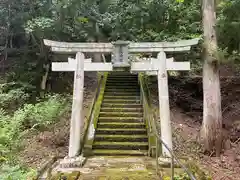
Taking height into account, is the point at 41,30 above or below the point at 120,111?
above

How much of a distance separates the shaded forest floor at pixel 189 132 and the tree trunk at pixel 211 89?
50 cm

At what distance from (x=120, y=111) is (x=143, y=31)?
432 centimetres

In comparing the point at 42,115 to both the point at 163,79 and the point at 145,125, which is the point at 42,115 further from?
the point at 163,79

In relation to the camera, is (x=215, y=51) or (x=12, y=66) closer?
(x=215, y=51)

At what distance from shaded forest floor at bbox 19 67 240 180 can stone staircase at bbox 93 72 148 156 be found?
1.16 m

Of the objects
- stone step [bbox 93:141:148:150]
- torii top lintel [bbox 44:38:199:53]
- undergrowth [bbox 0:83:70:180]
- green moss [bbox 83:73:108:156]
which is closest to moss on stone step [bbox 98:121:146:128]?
green moss [bbox 83:73:108:156]

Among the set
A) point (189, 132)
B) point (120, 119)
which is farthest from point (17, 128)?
point (189, 132)

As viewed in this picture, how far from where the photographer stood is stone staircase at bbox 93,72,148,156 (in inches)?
319

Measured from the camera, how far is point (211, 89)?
8984 millimetres

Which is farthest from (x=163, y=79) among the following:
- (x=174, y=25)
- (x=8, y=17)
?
(x=8, y=17)

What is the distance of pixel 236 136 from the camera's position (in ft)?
32.9

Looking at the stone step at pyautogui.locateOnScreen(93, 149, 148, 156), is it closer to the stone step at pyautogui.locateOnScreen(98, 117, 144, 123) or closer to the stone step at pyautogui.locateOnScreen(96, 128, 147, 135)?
the stone step at pyautogui.locateOnScreen(96, 128, 147, 135)

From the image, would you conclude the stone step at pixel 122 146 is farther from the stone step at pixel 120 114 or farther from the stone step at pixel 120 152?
the stone step at pixel 120 114

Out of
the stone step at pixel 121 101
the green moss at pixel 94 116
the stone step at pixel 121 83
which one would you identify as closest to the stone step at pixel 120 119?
the green moss at pixel 94 116
